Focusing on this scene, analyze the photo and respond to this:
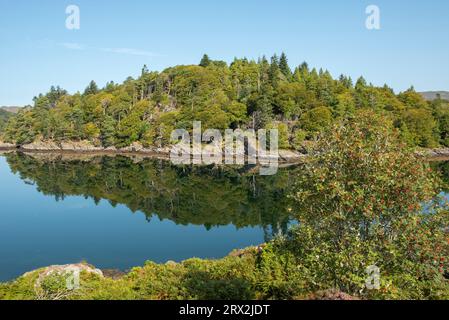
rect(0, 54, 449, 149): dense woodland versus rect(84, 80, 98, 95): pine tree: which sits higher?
rect(84, 80, 98, 95): pine tree

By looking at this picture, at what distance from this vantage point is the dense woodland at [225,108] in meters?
128

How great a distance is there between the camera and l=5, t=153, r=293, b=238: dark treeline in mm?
56500

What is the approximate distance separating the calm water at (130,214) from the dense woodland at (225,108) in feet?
116

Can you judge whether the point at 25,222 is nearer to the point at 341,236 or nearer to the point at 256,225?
the point at 256,225

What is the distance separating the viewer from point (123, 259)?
38844mm

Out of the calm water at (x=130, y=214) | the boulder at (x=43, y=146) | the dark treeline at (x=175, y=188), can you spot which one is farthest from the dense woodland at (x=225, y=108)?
the calm water at (x=130, y=214)

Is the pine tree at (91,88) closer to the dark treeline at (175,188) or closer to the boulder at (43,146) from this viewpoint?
the boulder at (43,146)

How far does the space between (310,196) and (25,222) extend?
5068cm

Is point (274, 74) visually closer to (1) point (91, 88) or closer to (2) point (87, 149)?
(2) point (87, 149)

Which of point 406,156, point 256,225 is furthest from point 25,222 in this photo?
point 406,156

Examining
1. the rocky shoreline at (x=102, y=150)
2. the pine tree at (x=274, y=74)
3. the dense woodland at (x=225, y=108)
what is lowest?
the rocky shoreline at (x=102, y=150)

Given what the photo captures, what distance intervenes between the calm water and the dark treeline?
0.58 ft

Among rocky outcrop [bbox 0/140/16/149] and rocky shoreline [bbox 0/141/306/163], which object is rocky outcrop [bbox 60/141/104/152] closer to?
rocky shoreline [bbox 0/141/306/163]

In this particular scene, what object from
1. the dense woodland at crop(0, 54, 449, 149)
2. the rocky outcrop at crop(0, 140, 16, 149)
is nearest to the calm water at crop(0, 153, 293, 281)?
the dense woodland at crop(0, 54, 449, 149)
